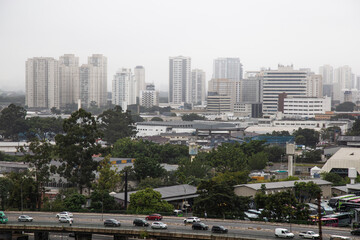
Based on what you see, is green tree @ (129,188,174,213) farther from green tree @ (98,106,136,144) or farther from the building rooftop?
green tree @ (98,106,136,144)

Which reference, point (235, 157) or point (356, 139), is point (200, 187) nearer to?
point (235, 157)

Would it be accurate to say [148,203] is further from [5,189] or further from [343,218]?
[5,189]

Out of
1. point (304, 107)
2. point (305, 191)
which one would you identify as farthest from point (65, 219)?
point (304, 107)

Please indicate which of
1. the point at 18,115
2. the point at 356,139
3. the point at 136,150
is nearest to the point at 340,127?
the point at 356,139

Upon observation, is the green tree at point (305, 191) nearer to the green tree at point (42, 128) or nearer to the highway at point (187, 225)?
the highway at point (187, 225)

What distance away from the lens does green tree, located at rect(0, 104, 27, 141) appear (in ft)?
212

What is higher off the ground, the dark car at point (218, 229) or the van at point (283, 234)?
the van at point (283, 234)

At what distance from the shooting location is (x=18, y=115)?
215 feet

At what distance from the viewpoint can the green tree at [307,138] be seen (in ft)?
193

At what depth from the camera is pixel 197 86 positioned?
15162 centimetres

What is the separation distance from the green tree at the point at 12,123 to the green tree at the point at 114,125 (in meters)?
10.4

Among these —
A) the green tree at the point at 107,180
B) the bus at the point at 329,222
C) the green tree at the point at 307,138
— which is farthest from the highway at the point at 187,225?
the green tree at the point at 307,138

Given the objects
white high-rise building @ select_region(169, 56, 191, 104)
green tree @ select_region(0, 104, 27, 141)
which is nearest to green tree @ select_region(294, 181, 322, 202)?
green tree @ select_region(0, 104, 27, 141)

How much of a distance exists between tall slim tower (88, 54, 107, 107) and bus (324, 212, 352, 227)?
10876 cm
